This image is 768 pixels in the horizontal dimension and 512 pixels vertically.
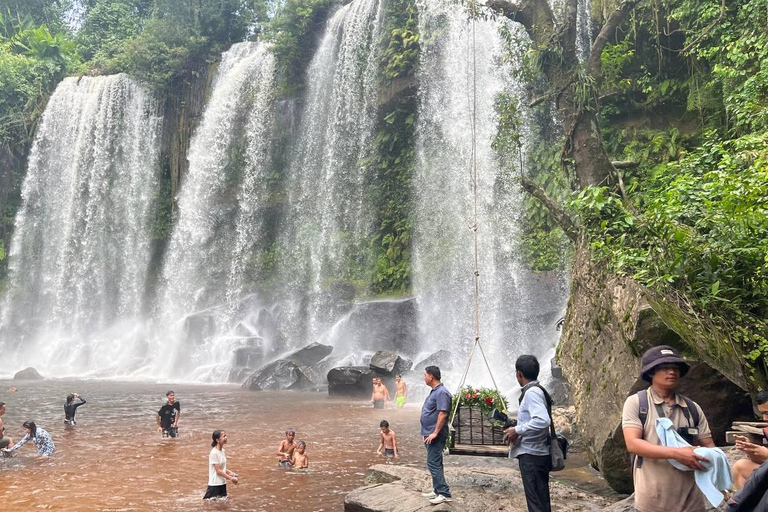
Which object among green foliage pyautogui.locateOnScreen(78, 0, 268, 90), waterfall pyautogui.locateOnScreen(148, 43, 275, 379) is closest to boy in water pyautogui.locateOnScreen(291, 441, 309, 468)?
waterfall pyautogui.locateOnScreen(148, 43, 275, 379)

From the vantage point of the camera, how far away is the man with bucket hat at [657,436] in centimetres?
285

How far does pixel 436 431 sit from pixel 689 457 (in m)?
2.91

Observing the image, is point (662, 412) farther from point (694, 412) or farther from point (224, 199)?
point (224, 199)

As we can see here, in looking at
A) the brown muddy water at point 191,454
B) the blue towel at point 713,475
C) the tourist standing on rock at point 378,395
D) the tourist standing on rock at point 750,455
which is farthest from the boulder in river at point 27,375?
the blue towel at point 713,475

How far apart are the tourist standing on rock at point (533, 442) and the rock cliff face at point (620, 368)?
6.55 ft

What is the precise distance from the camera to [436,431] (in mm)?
5398

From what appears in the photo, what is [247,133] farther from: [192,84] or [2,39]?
[2,39]

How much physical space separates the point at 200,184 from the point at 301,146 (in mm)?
5228

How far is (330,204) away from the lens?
25969 mm

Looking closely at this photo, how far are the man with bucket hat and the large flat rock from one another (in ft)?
8.43

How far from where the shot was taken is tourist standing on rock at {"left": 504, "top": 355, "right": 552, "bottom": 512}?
13.4 feet

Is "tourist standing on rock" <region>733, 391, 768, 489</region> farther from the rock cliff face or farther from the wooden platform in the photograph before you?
the wooden platform

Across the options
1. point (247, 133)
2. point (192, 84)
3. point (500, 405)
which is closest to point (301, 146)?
point (247, 133)

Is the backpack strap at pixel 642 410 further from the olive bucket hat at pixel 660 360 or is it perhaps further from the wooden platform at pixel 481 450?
the wooden platform at pixel 481 450
